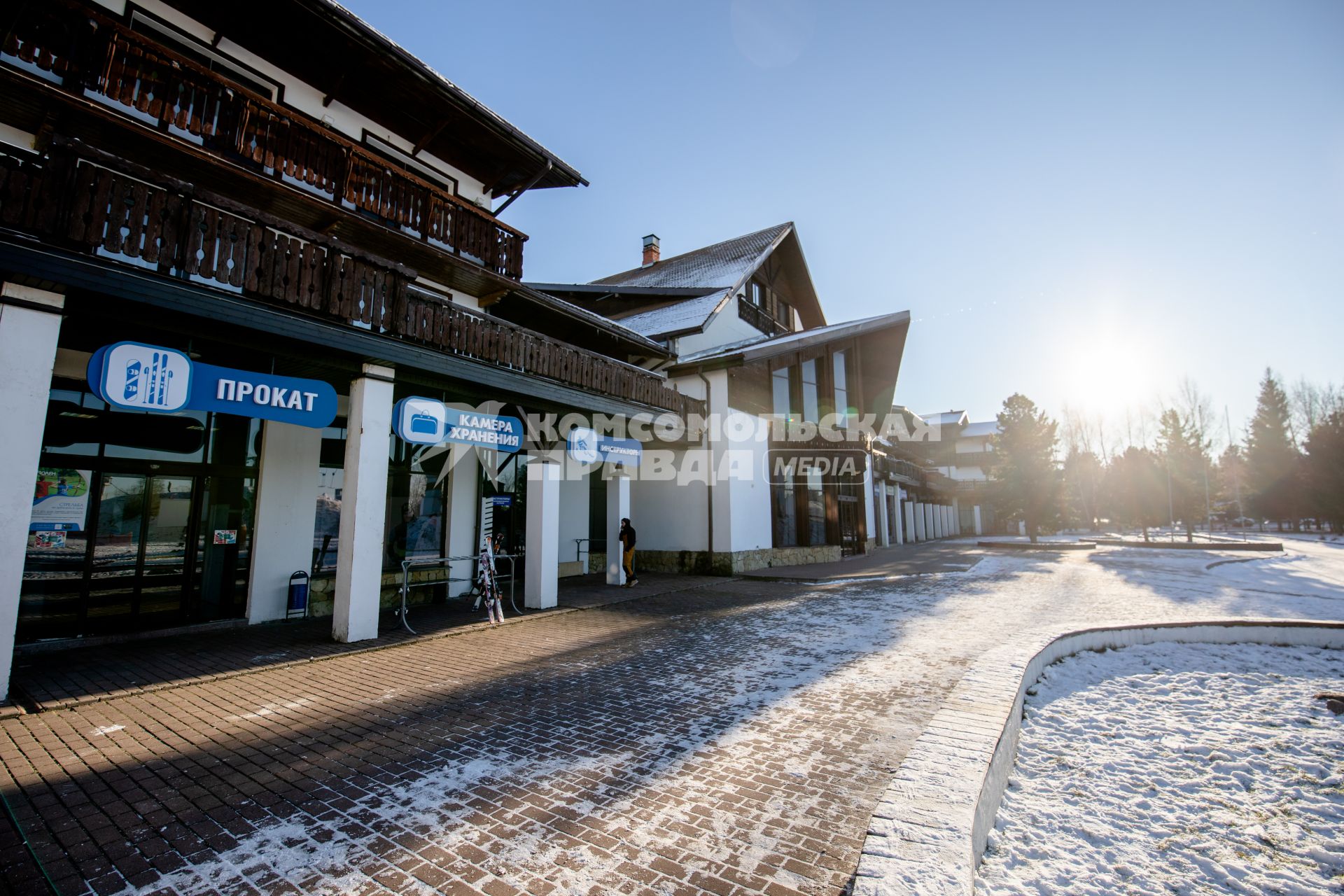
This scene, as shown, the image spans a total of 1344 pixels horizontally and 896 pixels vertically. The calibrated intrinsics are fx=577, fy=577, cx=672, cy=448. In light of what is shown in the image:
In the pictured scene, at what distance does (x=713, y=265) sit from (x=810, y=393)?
7175 mm

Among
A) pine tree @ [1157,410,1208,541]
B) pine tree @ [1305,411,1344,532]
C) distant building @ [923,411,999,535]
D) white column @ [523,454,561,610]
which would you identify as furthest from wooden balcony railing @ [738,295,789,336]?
pine tree @ [1305,411,1344,532]

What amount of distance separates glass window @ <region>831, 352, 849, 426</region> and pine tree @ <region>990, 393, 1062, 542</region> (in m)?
11.9

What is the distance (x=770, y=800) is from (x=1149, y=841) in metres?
2.22

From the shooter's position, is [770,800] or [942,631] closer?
[770,800]

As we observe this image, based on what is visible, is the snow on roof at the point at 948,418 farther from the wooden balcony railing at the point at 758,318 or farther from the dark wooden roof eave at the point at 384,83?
the dark wooden roof eave at the point at 384,83

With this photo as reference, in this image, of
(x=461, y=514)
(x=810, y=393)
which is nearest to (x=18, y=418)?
(x=461, y=514)

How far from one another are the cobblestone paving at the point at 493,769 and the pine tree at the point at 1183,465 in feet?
109

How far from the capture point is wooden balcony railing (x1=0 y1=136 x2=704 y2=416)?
5379 mm

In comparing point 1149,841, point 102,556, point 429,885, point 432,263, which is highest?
point 432,263

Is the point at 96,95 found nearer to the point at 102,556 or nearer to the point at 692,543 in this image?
the point at 102,556

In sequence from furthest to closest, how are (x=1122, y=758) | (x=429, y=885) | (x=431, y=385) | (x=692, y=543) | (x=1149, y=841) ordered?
1. (x=692, y=543)
2. (x=431, y=385)
3. (x=1122, y=758)
4. (x=1149, y=841)
5. (x=429, y=885)

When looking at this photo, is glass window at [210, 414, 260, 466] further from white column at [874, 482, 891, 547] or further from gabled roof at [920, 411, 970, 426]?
gabled roof at [920, 411, 970, 426]

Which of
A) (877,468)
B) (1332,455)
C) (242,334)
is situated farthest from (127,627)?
(1332,455)

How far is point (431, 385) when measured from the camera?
909 centimetres
